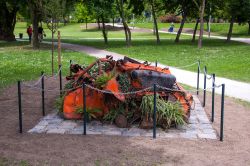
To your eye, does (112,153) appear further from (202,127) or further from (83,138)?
(202,127)

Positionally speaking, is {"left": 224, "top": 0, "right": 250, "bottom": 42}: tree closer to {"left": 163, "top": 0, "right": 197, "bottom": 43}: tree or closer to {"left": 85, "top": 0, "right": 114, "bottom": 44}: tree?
{"left": 163, "top": 0, "right": 197, "bottom": 43}: tree

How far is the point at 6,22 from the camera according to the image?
3947 centimetres

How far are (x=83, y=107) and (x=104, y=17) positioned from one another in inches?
975

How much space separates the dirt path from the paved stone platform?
0.80 feet

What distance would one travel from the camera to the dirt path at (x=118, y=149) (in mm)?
6512

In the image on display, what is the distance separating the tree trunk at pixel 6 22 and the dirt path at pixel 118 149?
32.0 meters

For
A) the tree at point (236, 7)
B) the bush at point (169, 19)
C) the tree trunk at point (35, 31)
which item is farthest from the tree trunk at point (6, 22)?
the bush at point (169, 19)

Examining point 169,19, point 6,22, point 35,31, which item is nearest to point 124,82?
point 35,31

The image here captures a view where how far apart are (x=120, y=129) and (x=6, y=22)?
3344 centimetres

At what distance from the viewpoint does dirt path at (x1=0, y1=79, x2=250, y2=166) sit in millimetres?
6512

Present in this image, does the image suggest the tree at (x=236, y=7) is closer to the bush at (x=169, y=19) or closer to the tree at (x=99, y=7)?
the tree at (x=99, y=7)

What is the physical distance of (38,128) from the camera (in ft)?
27.5

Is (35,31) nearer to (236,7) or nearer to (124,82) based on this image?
(236,7)

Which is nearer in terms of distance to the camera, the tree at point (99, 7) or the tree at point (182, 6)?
the tree at point (99, 7)
